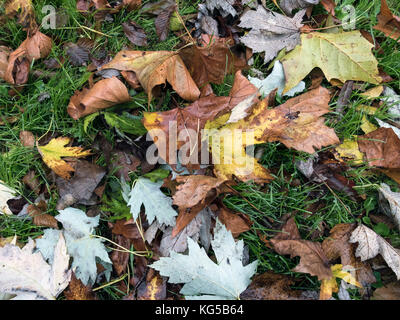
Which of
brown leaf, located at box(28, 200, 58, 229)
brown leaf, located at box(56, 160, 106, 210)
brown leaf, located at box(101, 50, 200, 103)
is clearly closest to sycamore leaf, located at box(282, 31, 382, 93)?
brown leaf, located at box(101, 50, 200, 103)

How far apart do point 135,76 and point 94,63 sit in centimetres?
31

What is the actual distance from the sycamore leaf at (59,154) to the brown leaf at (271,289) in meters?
1.03

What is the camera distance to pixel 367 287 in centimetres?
146

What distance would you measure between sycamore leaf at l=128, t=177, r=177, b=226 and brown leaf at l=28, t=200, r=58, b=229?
0.41 m

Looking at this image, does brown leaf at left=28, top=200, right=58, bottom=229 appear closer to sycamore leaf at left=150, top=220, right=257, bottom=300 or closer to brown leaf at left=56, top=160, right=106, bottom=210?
brown leaf at left=56, top=160, right=106, bottom=210

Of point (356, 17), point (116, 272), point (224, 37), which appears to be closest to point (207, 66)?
point (224, 37)

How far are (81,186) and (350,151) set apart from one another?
1378 mm

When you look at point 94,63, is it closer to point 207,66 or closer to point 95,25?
point 95,25

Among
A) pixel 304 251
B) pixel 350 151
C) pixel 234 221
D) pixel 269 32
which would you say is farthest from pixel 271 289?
pixel 269 32

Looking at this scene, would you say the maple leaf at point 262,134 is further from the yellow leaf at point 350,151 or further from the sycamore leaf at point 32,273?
the sycamore leaf at point 32,273

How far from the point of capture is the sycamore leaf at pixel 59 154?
1638 millimetres

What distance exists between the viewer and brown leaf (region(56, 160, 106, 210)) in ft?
5.26

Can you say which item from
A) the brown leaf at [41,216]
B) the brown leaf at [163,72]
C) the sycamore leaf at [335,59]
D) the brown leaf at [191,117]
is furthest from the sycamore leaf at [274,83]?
the brown leaf at [41,216]

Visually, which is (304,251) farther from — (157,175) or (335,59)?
(335,59)
